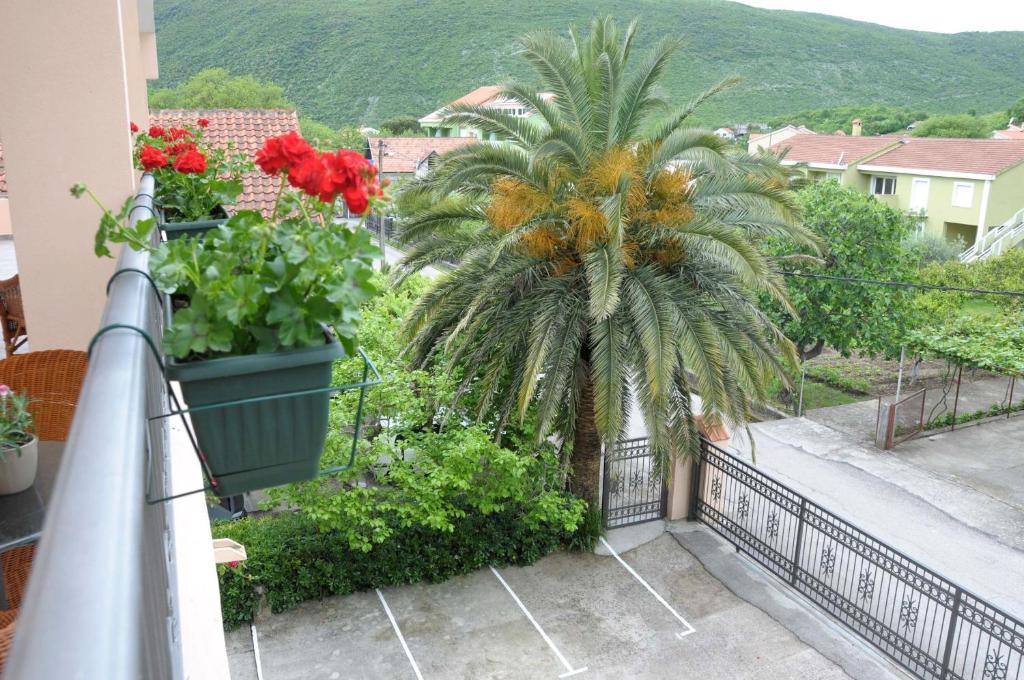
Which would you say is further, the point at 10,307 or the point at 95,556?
the point at 10,307

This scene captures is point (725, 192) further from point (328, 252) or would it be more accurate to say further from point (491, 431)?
point (328, 252)

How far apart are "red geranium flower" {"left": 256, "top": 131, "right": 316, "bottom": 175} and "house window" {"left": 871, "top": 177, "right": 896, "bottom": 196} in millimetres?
39100

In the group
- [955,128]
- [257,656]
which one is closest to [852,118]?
[955,128]

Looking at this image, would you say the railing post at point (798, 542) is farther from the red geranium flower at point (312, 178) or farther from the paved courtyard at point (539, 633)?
the red geranium flower at point (312, 178)

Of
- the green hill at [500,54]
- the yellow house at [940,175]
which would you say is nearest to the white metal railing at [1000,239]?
the yellow house at [940,175]

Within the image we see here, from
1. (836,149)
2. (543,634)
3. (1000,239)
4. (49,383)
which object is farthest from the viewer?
(836,149)

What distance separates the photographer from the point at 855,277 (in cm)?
1795

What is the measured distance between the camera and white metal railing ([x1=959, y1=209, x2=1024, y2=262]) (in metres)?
30.3

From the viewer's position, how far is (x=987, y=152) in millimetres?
33406

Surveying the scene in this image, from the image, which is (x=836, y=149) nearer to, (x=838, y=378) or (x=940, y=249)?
(x=940, y=249)

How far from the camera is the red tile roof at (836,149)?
3722cm

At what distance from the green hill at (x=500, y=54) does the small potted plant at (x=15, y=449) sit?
6752 cm

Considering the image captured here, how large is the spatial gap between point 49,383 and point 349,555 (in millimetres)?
7945

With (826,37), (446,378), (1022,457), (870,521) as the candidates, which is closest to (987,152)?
(1022,457)
